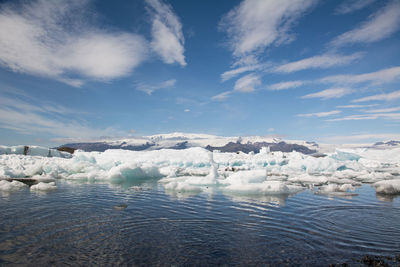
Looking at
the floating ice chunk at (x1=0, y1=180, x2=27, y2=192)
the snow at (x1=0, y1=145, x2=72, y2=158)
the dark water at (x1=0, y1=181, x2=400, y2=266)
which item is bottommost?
the dark water at (x1=0, y1=181, x2=400, y2=266)

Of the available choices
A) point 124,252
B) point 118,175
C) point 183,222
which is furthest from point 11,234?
point 118,175

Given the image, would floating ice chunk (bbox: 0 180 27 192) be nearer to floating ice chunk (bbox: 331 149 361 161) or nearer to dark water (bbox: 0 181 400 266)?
dark water (bbox: 0 181 400 266)

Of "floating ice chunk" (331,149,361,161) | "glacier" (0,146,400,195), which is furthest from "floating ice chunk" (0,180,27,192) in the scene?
"floating ice chunk" (331,149,361,161)

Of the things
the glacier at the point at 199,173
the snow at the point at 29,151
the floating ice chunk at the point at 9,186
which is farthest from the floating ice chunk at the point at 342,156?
the snow at the point at 29,151

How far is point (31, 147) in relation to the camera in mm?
49688

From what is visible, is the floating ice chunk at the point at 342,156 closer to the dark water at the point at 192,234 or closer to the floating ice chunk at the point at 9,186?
the dark water at the point at 192,234

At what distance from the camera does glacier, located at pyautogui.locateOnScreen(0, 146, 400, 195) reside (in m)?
18.7

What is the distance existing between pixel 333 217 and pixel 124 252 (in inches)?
351

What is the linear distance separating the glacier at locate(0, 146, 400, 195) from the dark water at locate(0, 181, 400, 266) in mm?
5881

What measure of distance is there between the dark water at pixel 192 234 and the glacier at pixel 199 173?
232 inches

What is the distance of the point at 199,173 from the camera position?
42.3 meters

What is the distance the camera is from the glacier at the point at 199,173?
18.7 metres

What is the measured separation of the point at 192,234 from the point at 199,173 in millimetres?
34454

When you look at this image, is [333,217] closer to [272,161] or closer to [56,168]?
[56,168]
